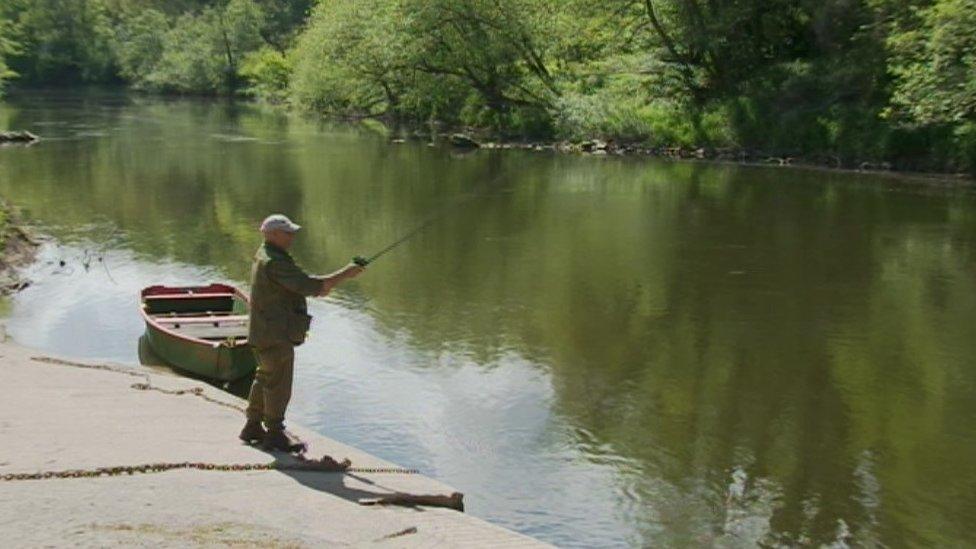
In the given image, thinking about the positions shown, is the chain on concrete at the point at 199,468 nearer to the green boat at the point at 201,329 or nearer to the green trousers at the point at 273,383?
the green trousers at the point at 273,383

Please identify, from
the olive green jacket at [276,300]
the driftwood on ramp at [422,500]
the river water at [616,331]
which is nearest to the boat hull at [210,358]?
the river water at [616,331]

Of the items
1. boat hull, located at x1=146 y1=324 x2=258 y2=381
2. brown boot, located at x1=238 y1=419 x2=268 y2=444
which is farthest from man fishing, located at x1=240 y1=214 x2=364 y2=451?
boat hull, located at x1=146 y1=324 x2=258 y2=381

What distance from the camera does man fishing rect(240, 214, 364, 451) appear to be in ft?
28.1

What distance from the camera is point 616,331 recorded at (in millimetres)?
16625

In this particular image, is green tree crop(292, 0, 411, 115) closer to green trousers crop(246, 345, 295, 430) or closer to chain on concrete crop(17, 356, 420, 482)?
green trousers crop(246, 345, 295, 430)

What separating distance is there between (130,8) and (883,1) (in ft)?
280

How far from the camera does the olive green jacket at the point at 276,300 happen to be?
8.57m

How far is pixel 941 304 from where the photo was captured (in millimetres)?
18438

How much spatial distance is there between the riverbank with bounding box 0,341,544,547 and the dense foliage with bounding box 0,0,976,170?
88.0 ft

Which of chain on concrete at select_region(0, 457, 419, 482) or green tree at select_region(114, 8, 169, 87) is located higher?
green tree at select_region(114, 8, 169, 87)

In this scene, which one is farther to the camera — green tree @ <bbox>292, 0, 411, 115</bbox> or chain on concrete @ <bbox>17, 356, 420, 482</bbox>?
green tree @ <bbox>292, 0, 411, 115</bbox>

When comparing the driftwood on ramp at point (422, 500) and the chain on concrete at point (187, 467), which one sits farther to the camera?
the driftwood on ramp at point (422, 500)

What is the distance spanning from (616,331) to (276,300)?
28.5ft

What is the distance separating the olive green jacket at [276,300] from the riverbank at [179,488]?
101 cm
